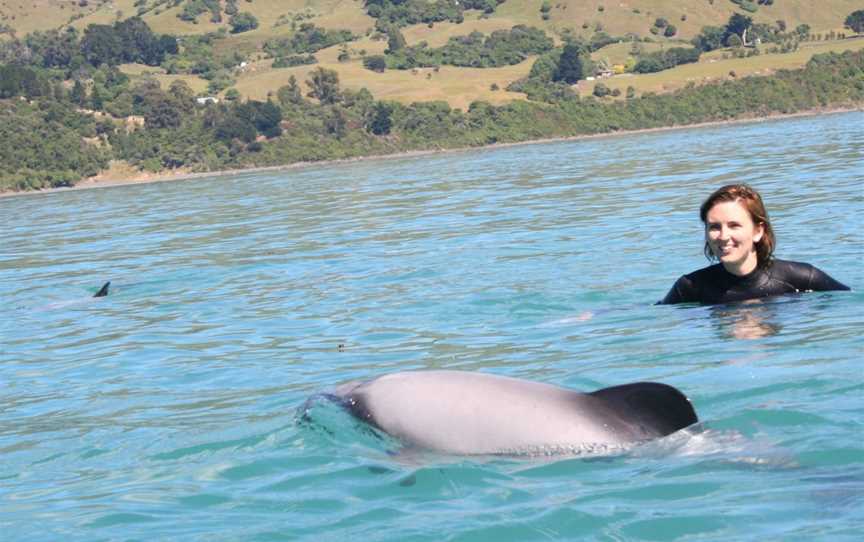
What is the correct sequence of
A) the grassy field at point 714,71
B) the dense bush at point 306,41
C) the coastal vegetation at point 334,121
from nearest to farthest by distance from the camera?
the coastal vegetation at point 334,121, the grassy field at point 714,71, the dense bush at point 306,41

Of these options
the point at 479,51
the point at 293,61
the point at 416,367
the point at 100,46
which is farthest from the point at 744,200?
the point at 100,46

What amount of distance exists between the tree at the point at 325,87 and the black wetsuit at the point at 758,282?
279ft

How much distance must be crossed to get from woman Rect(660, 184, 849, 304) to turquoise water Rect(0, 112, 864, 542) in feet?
0.40

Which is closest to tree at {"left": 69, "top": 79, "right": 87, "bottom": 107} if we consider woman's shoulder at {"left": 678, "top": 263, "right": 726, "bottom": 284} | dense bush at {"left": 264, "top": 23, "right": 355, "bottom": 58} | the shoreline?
the shoreline

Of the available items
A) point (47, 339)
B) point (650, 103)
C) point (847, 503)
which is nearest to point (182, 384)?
point (47, 339)

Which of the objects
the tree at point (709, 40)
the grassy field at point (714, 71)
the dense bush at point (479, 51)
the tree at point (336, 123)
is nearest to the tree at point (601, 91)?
the grassy field at point (714, 71)

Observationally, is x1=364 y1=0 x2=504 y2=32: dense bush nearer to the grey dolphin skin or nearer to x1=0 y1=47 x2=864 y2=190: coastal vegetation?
x1=0 y1=47 x2=864 y2=190: coastal vegetation

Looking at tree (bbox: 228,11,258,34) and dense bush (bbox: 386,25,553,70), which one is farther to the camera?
Answer: tree (bbox: 228,11,258,34)

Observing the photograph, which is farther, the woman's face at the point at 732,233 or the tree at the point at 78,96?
the tree at the point at 78,96

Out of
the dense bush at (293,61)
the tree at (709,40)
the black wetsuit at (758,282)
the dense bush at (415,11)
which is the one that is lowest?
the tree at (709,40)

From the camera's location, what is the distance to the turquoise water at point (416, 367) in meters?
5.30

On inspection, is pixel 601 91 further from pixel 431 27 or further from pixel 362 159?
pixel 431 27

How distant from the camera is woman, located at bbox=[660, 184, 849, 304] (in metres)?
8.35

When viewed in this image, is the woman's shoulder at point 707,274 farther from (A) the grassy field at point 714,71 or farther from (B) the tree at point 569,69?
(B) the tree at point 569,69
